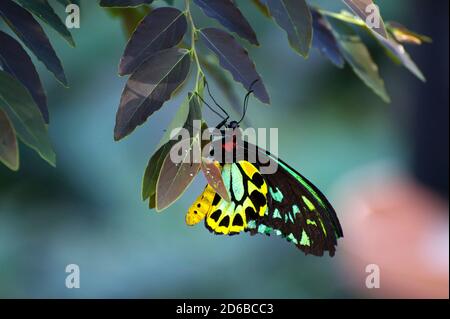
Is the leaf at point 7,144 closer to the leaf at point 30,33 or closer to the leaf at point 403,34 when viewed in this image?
the leaf at point 30,33

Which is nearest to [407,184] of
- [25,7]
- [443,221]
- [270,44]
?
[443,221]

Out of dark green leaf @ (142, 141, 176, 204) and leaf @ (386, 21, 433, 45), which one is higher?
leaf @ (386, 21, 433, 45)

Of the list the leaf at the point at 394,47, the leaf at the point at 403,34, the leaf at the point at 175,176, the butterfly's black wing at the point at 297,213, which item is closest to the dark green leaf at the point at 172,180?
the leaf at the point at 175,176

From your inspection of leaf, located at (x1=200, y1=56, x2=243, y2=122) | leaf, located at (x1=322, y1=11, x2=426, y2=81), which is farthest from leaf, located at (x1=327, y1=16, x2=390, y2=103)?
leaf, located at (x1=200, y1=56, x2=243, y2=122)

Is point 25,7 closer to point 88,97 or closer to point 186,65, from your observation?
point 186,65

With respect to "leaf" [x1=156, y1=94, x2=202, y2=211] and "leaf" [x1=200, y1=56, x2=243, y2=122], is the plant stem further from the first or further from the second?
"leaf" [x1=200, y1=56, x2=243, y2=122]

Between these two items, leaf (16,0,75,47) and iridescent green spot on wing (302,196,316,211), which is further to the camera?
iridescent green spot on wing (302,196,316,211)

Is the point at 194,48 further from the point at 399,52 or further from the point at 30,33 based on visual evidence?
the point at 399,52
